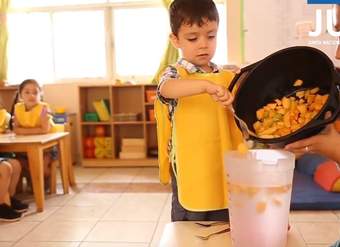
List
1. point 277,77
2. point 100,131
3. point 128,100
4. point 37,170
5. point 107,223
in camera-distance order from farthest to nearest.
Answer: point 128,100, point 100,131, point 37,170, point 107,223, point 277,77

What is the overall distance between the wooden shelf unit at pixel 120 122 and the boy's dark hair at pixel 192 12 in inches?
120

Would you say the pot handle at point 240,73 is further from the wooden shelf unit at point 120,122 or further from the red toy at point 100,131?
the red toy at point 100,131

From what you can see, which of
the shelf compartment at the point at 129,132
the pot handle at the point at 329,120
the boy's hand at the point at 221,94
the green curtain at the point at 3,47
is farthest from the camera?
the shelf compartment at the point at 129,132

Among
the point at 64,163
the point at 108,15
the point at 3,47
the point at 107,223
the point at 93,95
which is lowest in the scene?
the point at 107,223

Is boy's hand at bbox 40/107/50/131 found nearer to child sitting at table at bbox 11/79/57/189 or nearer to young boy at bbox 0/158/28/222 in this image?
child sitting at table at bbox 11/79/57/189

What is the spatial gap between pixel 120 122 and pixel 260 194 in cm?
347

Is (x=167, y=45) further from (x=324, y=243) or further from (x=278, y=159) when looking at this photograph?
(x=278, y=159)

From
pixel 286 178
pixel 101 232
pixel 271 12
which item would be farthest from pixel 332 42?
pixel 286 178

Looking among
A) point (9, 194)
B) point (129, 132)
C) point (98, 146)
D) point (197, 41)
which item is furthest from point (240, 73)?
point (129, 132)

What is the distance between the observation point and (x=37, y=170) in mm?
2668

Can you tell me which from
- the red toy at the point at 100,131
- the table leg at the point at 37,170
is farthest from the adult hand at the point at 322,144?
the red toy at the point at 100,131

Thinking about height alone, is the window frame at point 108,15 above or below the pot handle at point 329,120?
above

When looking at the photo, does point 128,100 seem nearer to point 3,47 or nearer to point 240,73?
point 3,47

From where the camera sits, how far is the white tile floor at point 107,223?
6.97 feet
